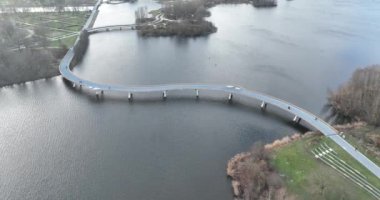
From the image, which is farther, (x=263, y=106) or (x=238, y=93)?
(x=238, y=93)

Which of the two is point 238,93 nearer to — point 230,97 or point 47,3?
point 230,97

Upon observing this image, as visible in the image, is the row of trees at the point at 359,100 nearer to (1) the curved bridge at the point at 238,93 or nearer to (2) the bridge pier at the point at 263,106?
(1) the curved bridge at the point at 238,93

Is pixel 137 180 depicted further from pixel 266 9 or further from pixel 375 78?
pixel 266 9

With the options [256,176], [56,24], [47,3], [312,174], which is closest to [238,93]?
[256,176]

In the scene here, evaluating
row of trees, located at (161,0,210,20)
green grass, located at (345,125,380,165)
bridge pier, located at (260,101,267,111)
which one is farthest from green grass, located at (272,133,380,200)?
row of trees, located at (161,0,210,20)

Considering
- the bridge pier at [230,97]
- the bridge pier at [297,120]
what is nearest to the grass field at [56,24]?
the bridge pier at [230,97]

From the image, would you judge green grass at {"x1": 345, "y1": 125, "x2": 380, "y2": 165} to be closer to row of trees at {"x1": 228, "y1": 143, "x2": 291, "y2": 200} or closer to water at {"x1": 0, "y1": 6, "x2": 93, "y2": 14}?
row of trees at {"x1": 228, "y1": 143, "x2": 291, "y2": 200}

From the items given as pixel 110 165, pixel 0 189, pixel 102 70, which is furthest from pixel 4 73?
pixel 110 165
